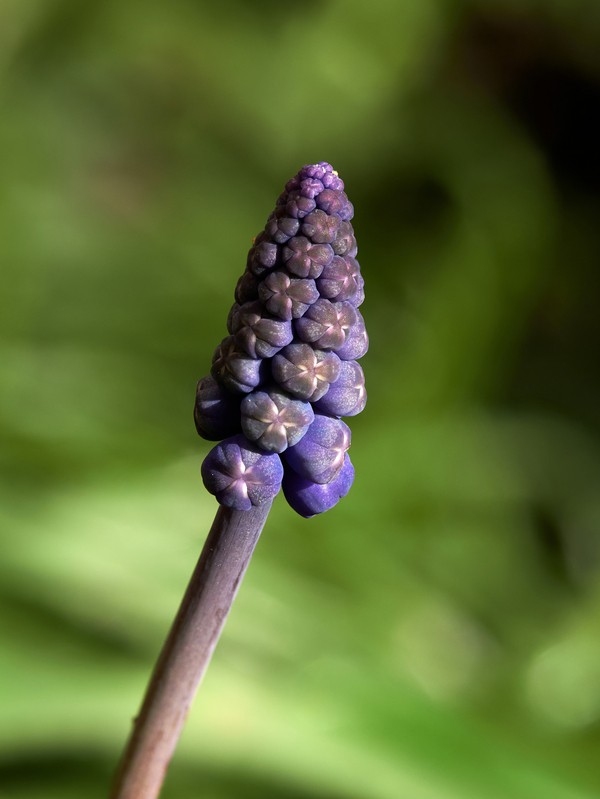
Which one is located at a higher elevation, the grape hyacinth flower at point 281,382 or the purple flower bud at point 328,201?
the purple flower bud at point 328,201

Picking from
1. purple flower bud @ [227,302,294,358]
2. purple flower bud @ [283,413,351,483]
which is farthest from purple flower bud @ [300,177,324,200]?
purple flower bud @ [283,413,351,483]

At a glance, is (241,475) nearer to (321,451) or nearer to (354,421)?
(321,451)

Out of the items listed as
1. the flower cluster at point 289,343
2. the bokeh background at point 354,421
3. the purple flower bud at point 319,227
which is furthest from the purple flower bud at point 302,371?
the bokeh background at point 354,421

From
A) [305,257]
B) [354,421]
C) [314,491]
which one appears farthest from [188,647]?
[354,421]

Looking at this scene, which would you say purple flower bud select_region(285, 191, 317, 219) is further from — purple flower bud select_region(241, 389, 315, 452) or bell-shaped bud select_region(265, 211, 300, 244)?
purple flower bud select_region(241, 389, 315, 452)

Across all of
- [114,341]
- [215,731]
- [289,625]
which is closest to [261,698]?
[215,731]

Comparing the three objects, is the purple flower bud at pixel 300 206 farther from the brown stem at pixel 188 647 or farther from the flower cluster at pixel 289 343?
the brown stem at pixel 188 647
